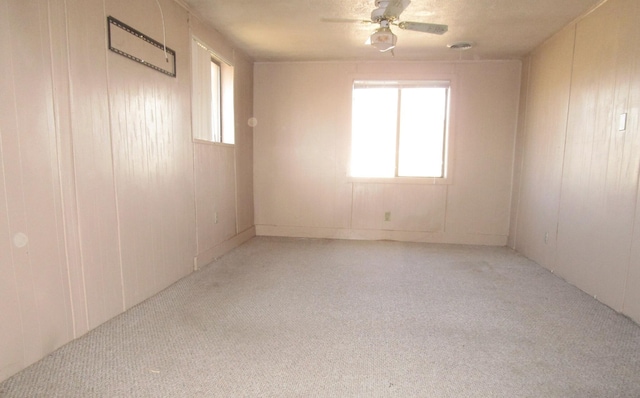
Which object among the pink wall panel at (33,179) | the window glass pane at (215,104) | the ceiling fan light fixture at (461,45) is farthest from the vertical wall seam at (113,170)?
the ceiling fan light fixture at (461,45)

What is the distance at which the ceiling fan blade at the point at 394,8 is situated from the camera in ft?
8.15

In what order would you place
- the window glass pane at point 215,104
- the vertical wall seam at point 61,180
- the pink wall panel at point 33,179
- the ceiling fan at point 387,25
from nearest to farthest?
the pink wall panel at point 33,179 → the vertical wall seam at point 61,180 → the ceiling fan at point 387,25 → the window glass pane at point 215,104

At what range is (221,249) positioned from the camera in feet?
13.3

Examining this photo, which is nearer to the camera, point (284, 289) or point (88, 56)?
point (88, 56)

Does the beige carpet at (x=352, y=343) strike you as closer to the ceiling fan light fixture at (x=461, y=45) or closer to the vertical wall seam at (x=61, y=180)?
the vertical wall seam at (x=61, y=180)

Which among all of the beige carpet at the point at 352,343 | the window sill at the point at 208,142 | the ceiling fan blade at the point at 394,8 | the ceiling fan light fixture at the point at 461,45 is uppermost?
the ceiling fan light fixture at the point at 461,45

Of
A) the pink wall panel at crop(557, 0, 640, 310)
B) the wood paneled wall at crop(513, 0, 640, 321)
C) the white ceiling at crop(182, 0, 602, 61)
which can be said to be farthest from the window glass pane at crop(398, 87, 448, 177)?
the pink wall panel at crop(557, 0, 640, 310)

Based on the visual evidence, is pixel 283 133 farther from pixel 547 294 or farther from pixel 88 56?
pixel 547 294

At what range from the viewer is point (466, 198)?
4844mm

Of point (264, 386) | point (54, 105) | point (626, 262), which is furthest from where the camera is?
point (626, 262)

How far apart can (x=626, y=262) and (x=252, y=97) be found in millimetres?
4573

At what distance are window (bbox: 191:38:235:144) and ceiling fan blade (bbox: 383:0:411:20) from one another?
1.88 metres

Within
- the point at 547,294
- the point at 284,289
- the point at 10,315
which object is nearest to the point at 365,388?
the point at 284,289

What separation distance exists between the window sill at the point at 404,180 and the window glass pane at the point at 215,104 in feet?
6.48
